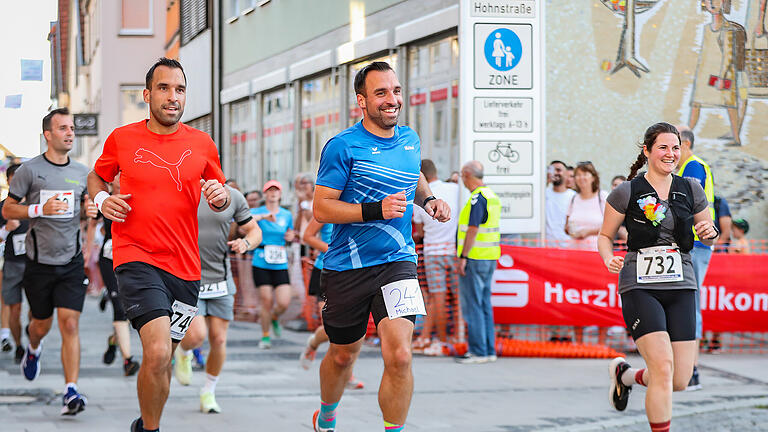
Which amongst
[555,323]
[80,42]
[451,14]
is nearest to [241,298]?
[451,14]

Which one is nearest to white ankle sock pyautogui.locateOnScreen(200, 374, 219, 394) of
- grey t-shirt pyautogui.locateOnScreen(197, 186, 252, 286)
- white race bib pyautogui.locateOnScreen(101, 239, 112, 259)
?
grey t-shirt pyautogui.locateOnScreen(197, 186, 252, 286)

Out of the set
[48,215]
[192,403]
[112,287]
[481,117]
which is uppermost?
[481,117]

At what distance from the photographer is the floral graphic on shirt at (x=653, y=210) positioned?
7004 mm

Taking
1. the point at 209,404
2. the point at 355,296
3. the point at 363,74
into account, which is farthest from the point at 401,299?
→ the point at 209,404

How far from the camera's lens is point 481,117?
1322 centimetres

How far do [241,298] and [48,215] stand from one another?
9486 mm

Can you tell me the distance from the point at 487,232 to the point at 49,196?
15.5 feet

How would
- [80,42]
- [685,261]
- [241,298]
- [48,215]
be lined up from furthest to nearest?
[80,42] → [241,298] → [48,215] → [685,261]

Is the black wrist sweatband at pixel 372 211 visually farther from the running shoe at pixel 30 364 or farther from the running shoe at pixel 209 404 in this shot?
the running shoe at pixel 30 364

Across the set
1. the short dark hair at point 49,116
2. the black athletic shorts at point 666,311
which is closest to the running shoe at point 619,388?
the black athletic shorts at point 666,311

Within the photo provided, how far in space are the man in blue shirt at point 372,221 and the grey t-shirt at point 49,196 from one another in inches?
130

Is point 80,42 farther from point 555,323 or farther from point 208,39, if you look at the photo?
point 555,323

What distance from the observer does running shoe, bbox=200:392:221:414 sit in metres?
8.73

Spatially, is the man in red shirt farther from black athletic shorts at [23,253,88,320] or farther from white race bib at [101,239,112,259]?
white race bib at [101,239,112,259]
